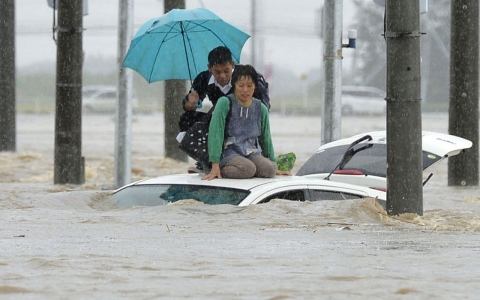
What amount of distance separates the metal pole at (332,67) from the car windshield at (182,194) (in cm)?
417

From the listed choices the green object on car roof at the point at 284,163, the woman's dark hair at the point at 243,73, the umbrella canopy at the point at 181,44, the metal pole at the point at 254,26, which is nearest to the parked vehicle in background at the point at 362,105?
the metal pole at the point at 254,26

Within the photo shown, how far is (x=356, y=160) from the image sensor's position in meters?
10.6

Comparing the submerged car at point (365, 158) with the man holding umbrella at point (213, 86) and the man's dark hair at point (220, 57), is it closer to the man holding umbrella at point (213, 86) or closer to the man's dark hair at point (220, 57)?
the man holding umbrella at point (213, 86)

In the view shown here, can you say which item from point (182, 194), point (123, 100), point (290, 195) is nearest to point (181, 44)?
point (182, 194)

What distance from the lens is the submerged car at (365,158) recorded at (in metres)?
10.1

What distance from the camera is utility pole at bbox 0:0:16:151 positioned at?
22016 mm

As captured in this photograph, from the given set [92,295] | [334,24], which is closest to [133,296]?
[92,295]

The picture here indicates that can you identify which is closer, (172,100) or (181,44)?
(181,44)

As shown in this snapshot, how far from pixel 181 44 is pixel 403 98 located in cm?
298

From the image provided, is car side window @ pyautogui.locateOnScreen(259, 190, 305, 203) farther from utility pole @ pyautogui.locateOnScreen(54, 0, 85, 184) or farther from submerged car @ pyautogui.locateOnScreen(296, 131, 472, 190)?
utility pole @ pyautogui.locateOnScreen(54, 0, 85, 184)

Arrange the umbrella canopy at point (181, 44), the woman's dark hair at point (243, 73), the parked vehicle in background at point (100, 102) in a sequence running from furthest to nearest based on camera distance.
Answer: the parked vehicle in background at point (100, 102) < the umbrella canopy at point (181, 44) < the woman's dark hair at point (243, 73)

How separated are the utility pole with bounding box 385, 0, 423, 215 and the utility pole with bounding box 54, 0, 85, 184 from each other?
6.55 m

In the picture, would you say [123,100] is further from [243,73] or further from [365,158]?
[243,73]

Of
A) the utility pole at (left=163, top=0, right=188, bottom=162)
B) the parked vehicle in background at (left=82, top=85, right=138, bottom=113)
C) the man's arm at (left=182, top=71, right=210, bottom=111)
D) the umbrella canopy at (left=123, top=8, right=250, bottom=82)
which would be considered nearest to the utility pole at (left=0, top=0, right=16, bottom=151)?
the utility pole at (left=163, top=0, right=188, bottom=162)
